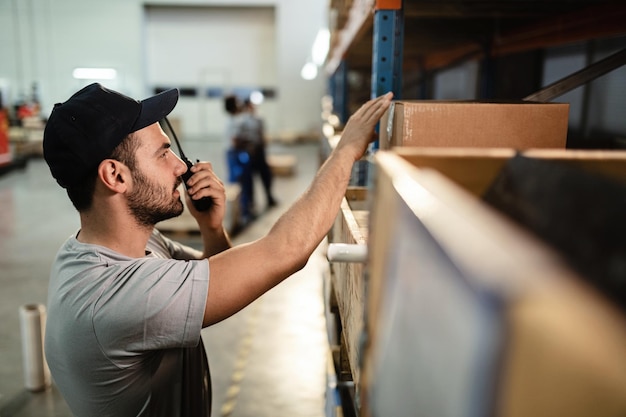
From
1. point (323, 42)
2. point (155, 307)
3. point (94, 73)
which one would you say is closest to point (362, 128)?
point (155, 307)

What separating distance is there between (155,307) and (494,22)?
2.96 meters

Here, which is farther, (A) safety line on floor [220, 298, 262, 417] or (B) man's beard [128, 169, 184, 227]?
(A) safety line on floor [220, 298, 262, 417]

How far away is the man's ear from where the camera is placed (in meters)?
1.58

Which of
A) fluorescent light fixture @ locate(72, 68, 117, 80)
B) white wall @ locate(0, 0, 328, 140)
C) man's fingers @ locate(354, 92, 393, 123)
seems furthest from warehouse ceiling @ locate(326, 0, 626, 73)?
fluorescent light fixture @ locate(72, 68, 117, 80)

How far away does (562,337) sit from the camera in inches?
13.6

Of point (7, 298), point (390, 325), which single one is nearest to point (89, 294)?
Answer: point (390, 325)

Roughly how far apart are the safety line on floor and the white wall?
14.4 meters

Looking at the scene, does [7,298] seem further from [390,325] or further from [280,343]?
[390,325]

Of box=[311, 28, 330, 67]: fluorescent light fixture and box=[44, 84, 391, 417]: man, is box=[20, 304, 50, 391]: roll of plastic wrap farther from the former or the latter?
box=[311, 28, 330, 67]: fluorescent light fixture

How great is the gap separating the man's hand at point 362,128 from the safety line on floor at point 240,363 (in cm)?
254

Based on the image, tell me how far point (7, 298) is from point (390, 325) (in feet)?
Result: 18.3

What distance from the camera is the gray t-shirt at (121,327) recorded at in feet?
4.50

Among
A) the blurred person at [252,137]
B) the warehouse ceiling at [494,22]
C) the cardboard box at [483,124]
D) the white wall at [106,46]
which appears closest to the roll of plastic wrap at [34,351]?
the warehouse ceiling at [494,22]

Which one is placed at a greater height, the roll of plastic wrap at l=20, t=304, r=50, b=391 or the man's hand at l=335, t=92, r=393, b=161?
the man's hand at l=335, t=92, r=393, b=161
